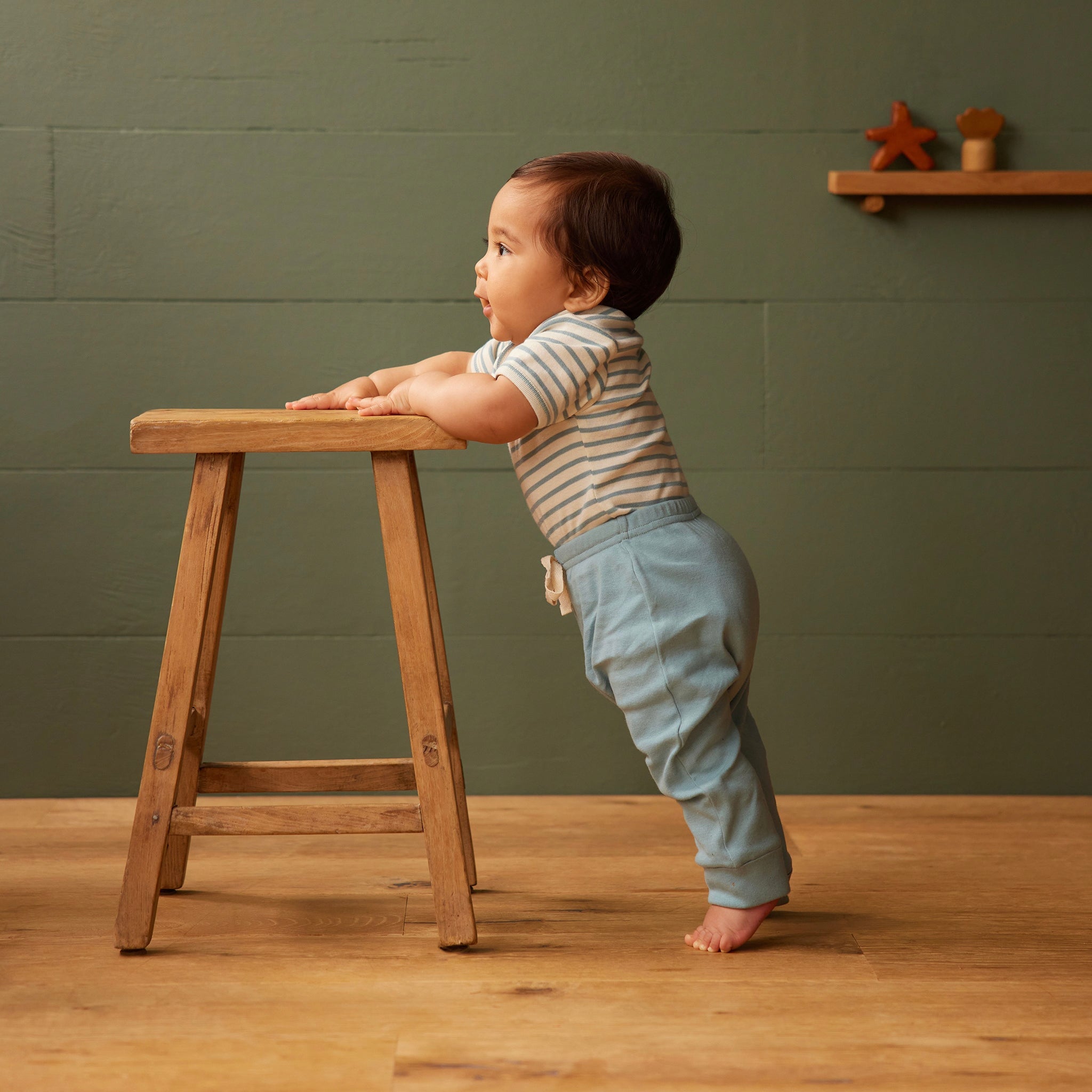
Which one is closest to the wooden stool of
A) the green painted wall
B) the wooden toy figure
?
the green painted wall

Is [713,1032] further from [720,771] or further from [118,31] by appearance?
[118,31]

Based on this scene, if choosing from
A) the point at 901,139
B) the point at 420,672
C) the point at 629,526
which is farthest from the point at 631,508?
the point at 901,139

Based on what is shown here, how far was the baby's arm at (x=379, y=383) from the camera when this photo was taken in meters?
1.14

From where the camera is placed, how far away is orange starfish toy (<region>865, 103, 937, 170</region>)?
1.56m

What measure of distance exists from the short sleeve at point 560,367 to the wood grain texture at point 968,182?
688 mm

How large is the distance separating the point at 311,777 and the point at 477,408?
0.47 metres

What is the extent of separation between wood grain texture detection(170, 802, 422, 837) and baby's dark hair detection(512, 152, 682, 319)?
55 centimetres

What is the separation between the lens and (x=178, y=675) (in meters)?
1.08

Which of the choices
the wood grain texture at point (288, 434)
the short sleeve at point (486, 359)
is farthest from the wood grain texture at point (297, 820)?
the short sleeve at point (486, 359)

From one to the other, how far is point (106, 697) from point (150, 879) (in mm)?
625

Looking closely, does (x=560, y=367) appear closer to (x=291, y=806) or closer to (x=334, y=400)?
(x=334, y=400)

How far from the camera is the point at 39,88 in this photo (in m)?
1.56

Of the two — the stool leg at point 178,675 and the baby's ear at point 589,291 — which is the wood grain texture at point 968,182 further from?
the stool leg at point 178,675

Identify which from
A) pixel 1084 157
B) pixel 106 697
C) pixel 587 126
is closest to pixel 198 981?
pixel 106 697
